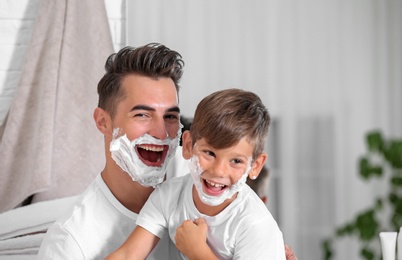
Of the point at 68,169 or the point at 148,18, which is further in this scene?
the point at 148,18

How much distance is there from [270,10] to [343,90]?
1.89ft

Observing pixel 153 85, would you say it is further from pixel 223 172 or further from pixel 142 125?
pixel 223 172

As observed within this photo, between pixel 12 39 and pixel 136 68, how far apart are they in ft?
5.16

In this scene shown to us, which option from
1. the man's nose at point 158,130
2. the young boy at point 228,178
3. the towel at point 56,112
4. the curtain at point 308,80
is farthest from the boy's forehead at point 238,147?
the curtain at point 308,80

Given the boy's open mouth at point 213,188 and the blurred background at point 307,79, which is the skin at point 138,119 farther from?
the blurred background at point 307,79

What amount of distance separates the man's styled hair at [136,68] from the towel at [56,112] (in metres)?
1.20

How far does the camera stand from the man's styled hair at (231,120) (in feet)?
4.17

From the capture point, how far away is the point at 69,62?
2.91 m

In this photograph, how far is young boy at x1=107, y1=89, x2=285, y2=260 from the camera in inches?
50.6

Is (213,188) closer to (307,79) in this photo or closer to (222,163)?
(222,163)

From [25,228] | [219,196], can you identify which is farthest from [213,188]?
[25,228]

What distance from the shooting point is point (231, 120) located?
1.27 m

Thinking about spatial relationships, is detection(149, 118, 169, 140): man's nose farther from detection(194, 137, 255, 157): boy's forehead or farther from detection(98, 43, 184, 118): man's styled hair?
detection(194, 137, 255, 157): boy's forehead

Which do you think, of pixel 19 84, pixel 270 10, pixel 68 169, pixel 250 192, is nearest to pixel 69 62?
pixel 19 84
